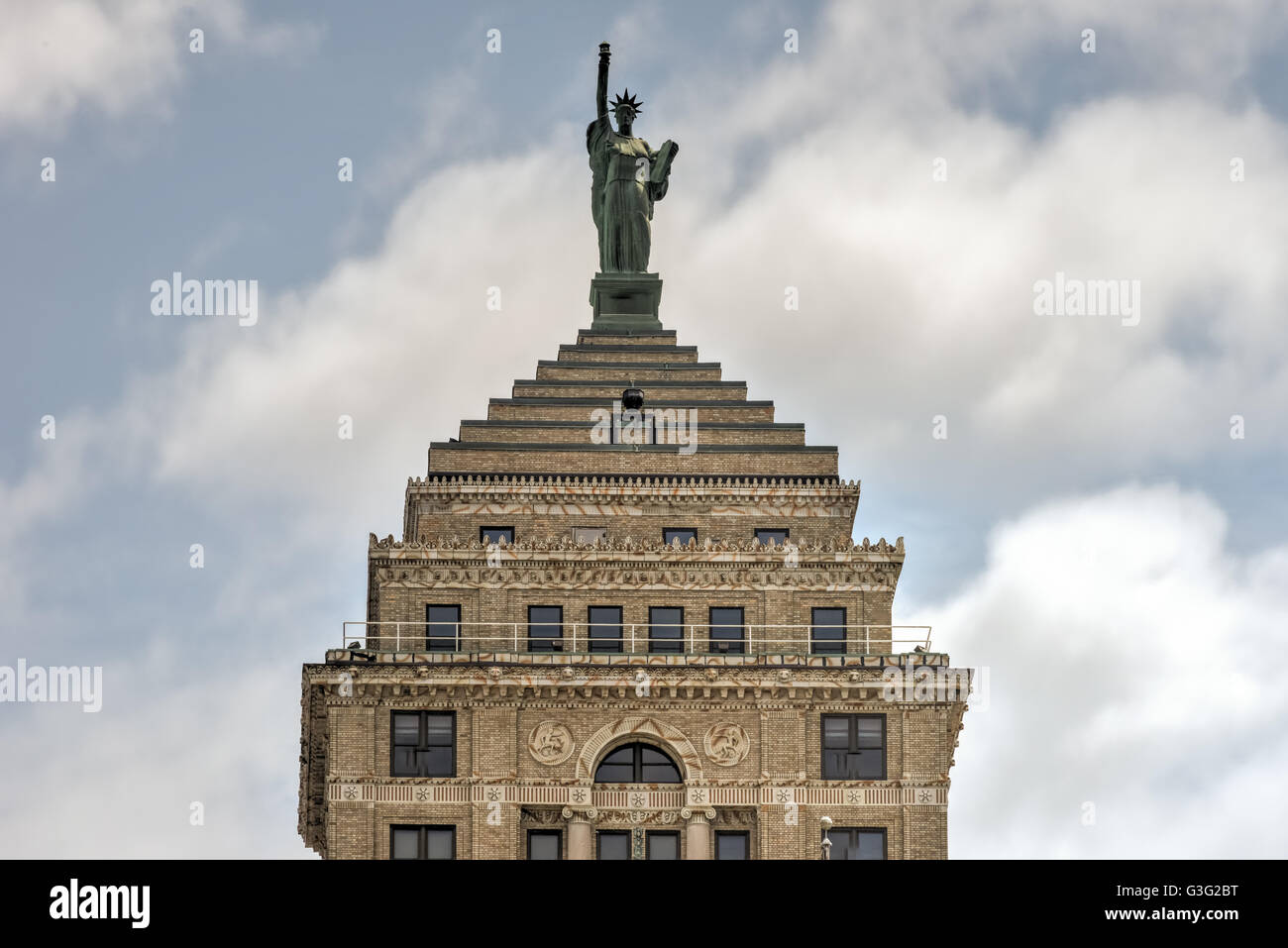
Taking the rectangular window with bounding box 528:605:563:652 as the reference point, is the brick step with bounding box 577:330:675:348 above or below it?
above

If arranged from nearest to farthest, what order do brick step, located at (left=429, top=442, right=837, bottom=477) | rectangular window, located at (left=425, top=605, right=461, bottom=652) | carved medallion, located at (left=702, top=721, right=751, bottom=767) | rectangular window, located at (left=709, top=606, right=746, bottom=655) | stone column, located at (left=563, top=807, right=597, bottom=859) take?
stone column, located at (left=563, top=807, right=597, bottom=859) < carved medallion, located at (left=702, top=721, right=751, bottom=767) < rectangular window, located at (left=425, top=605, right=461, bottom=652) < rectangular window, located at (left=709, top=606, right=746, bottom=655) < brick step, located at (left=429, top=442, right=837, bottom=477)

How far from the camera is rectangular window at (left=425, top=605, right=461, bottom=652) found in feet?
372

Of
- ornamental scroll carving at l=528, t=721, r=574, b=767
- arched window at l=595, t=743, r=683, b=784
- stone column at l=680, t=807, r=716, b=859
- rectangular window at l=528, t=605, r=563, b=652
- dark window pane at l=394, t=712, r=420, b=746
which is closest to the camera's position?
stone column at l=680, t=807, r=716, b=859

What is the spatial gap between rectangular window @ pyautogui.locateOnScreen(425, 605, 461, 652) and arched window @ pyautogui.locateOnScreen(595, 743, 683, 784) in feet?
24.1

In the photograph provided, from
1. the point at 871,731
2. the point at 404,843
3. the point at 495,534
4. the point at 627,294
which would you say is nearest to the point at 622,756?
the point at 404,843

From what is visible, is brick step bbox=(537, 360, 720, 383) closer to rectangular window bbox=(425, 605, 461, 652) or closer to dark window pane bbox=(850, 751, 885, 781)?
rectangular window bbox=(425, 605, 461, 652)

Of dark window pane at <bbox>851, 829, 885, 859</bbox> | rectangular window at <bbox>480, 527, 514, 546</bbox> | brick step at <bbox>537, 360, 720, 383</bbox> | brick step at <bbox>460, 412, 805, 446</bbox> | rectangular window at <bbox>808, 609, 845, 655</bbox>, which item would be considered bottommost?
dark window pane at <bbox>851, 829, 885, 859</bbox>

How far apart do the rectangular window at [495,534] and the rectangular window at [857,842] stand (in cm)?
1724

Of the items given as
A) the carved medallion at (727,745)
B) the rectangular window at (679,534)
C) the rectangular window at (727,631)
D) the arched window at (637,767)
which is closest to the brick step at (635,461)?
the rectangular window at (679,534)

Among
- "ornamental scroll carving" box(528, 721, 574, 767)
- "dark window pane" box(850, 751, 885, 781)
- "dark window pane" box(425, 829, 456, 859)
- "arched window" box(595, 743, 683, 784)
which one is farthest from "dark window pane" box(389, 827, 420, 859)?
"dark window pane" box(850, 751, 885, 781)

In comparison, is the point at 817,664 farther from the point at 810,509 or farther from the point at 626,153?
the point at 626,153

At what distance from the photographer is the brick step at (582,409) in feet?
399
